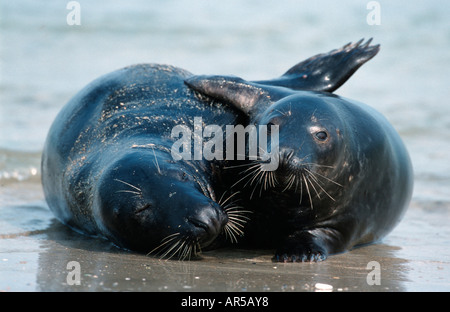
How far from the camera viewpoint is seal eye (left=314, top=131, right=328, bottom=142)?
5.57 metres

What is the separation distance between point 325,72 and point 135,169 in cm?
271

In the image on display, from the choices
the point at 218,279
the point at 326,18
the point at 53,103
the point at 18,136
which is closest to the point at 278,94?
the point at 218,279

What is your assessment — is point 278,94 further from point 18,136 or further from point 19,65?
point 19,65

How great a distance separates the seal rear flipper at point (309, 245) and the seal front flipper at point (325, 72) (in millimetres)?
1643

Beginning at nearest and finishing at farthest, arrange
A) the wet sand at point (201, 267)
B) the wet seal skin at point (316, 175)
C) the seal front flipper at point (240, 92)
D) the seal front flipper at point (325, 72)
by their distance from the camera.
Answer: the wet sand at point (201, 267) → the wet seal skin at point (316, 175) → the seal front flipper at point (240, 92) → the seal front flipper at point (325, 72)

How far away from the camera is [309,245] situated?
5594 millimetres

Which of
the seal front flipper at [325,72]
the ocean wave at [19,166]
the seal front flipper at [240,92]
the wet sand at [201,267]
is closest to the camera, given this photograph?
the wet sand at [201,267]

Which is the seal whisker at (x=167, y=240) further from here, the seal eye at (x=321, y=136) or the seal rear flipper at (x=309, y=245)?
the seal eye at (x=321, y=136)

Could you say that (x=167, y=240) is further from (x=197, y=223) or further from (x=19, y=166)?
(x=19, y=166)

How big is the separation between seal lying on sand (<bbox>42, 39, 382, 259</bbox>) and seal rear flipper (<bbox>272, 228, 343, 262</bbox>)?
0.42 meters

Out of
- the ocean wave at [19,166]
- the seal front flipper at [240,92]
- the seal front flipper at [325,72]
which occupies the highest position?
the seal front flipper at [325,72]

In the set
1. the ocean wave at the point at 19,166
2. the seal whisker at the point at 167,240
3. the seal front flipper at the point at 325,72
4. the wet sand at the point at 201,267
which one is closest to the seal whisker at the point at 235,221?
the wet sand at the point at 201,267

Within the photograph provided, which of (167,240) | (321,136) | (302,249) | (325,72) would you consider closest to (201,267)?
(167,240)

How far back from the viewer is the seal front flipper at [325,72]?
6.99 metres
